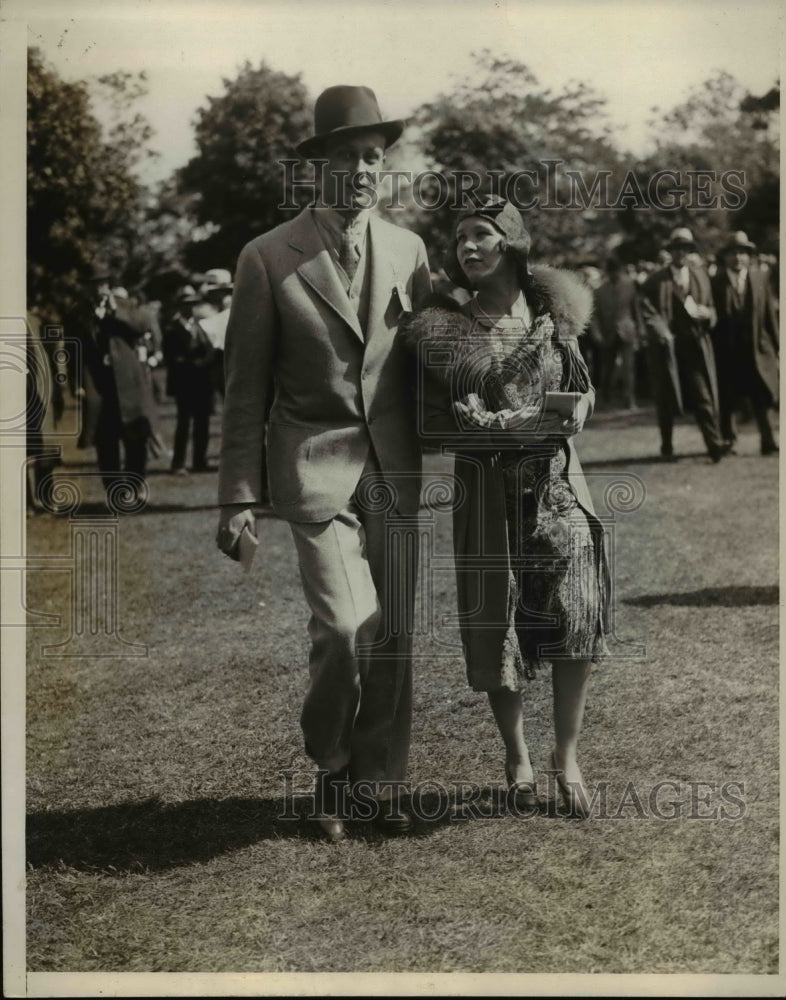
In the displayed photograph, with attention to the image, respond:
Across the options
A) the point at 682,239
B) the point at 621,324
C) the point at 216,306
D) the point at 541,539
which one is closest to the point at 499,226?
the point at 541,539

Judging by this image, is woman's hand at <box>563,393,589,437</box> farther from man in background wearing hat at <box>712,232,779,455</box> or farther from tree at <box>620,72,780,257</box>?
man in background wearing hat at <box>712,232,779,455</box>

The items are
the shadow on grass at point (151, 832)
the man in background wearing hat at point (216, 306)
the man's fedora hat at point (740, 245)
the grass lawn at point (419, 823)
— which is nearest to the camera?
the grass lawn at point (419, 823)

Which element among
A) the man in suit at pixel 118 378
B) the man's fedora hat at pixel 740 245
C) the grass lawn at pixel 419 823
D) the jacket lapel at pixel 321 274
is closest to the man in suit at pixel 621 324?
the man's fedora hat at pixel 740 245

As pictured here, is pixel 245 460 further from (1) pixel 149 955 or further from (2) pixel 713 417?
(2) pixel 713 417

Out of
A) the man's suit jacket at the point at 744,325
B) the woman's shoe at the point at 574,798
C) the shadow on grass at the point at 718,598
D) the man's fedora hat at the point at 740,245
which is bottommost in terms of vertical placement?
the woman's shoe at the point at 574,798

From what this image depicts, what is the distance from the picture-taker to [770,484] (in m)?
11.4

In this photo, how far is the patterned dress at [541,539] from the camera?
4.69 m

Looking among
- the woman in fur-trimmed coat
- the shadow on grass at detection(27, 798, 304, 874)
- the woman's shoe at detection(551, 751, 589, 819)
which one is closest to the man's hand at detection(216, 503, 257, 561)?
the woman in fur-trimmed coat

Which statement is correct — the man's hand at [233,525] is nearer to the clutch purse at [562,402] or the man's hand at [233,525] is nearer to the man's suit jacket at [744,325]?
the clutch purse at [562,402]

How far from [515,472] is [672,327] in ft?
30.3

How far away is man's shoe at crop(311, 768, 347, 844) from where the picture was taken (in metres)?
4.78

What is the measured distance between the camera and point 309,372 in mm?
4645

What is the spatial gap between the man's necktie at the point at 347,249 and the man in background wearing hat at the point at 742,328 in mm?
9401

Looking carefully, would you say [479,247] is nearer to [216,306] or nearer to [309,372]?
[309,372]
